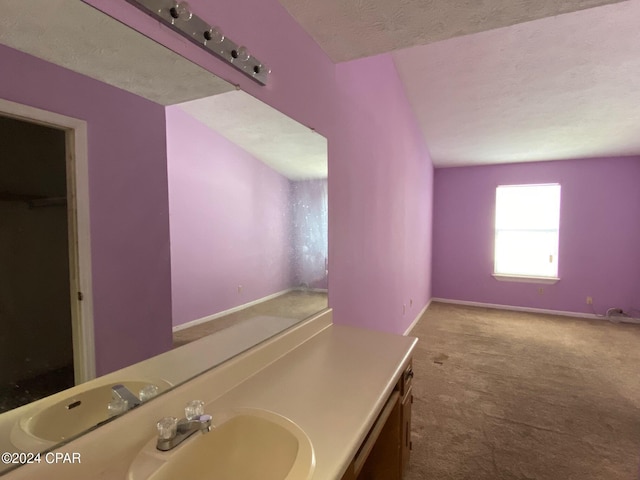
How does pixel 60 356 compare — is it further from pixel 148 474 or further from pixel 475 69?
pixel 475 69

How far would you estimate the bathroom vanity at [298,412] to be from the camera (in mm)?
731

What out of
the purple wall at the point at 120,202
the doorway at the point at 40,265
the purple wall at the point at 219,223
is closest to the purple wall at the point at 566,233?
the purple wall at the point at 219,223

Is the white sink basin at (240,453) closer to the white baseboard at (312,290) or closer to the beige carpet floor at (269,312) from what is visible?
the beige carpet floor at (269,312)

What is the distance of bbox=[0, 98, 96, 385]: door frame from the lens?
2.55 feet

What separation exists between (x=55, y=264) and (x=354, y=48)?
1.68 m

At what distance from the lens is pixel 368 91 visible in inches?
98.5

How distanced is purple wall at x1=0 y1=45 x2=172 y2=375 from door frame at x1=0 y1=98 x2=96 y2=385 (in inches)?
0.6

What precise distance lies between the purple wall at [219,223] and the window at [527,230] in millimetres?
4963

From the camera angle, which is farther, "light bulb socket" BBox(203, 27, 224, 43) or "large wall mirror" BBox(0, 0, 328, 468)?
"light bulb socket" BBox(203, 27, 224, 43)

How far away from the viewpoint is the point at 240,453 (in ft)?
3.05

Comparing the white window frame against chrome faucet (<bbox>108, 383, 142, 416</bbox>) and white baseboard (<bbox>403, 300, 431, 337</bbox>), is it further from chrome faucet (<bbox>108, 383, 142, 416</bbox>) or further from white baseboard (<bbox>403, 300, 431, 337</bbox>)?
chrome faucet (<bbox>108, 383, 142, 416</bbox>)

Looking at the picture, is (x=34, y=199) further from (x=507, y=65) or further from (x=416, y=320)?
(x=416, y=320)

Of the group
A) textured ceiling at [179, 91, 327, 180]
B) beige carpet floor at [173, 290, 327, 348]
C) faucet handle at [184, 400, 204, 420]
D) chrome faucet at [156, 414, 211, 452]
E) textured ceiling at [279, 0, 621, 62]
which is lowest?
chrome faucet at [156, 414, 211, 452]

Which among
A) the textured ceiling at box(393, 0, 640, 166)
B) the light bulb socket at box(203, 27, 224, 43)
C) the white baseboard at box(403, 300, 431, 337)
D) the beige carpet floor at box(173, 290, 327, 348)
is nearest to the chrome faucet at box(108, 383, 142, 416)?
the beige carpet floor at box(173, 290, 327, 348)
